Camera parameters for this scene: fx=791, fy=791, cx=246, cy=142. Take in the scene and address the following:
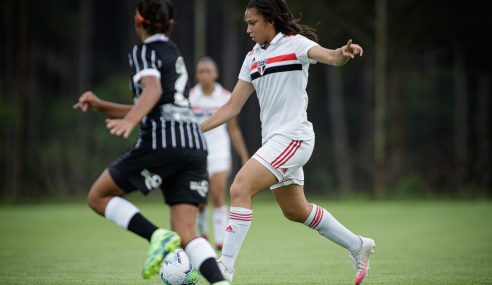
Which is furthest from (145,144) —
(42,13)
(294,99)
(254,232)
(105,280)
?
(42,13)

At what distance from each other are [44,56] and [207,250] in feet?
122

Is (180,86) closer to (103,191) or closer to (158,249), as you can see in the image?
(103,191)

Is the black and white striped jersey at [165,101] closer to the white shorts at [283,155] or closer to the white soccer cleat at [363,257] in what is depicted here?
the white shorts at [283,155]

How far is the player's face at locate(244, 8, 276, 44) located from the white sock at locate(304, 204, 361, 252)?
1.50 m

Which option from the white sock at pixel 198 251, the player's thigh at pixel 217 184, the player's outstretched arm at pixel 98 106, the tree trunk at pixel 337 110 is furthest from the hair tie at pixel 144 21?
the tree trunk at pixel 337 110

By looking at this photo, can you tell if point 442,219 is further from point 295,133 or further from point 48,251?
point 295,133

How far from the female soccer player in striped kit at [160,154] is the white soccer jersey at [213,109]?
548 cm

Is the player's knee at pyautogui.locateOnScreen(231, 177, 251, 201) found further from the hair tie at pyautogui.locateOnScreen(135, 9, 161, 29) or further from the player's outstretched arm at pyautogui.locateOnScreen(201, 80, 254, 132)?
the hair tie at pyautogui.locateOnScreen(135, 9, 161, 29)

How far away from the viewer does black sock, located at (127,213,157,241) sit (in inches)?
224

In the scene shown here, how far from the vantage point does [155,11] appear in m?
5.91

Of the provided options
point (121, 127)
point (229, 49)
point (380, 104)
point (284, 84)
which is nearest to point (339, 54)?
point (284, 84)

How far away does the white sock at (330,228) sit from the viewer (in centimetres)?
673

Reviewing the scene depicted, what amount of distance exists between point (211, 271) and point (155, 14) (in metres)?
1.94

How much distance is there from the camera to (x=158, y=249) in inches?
212
